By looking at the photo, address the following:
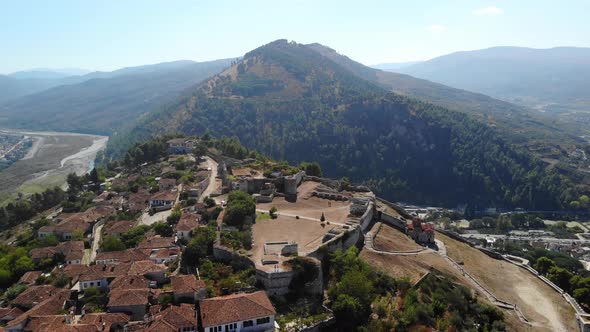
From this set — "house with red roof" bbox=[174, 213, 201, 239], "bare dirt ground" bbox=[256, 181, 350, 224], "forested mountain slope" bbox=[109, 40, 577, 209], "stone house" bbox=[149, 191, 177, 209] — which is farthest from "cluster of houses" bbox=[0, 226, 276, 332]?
"forested mountain slope" bbox=[109, 40, 577, 209]

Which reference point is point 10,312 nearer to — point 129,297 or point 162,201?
point 129,297

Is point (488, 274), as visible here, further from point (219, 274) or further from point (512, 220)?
point (512, 220)

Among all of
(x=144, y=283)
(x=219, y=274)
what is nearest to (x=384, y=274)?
(x=219, y=274)

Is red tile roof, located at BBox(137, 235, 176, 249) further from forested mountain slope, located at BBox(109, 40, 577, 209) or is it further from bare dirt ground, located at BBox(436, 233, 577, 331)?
forested mountain slope, located at BBox(109, 40, 577, 209)

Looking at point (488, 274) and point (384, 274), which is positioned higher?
point (384, 274)

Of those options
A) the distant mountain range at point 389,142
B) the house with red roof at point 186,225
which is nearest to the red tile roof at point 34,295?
the house with red roof at point 186,225

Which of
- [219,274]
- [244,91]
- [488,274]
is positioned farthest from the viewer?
[244,91]
